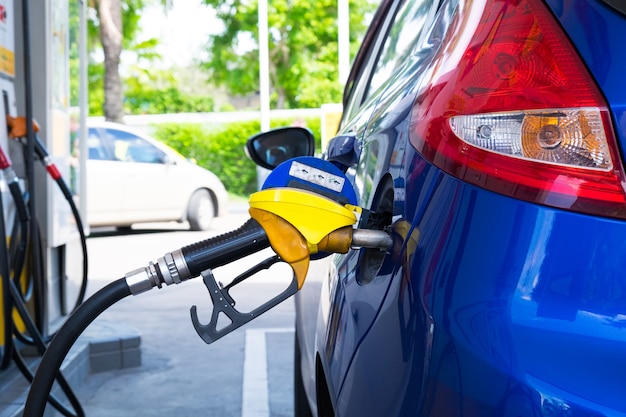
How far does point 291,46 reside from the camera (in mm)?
31578

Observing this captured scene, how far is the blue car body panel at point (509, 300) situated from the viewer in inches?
40.5

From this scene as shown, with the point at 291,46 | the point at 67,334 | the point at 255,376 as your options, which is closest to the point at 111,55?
the point at 291,46

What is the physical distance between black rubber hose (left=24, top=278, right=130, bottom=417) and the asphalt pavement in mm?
2849

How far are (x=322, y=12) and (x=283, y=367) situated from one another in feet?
87.8

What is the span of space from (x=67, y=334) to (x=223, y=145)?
24440 millimetres

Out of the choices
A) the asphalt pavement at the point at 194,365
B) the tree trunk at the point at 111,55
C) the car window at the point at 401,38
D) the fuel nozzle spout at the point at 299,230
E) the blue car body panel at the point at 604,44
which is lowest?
the asphalt pavement at the point at 194,365

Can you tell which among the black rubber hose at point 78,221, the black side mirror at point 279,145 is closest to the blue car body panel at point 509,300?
the black side mirror at point 279,145

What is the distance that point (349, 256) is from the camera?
1646 millimetres

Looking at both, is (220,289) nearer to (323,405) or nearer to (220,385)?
(323,405)

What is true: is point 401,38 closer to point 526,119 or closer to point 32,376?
point 526,119

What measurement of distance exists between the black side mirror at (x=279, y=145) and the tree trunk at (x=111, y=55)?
2141 cm

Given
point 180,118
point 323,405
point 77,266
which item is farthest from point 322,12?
point 323,405

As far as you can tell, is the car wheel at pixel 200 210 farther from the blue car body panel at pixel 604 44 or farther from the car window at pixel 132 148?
the blue car body panel at pixel 604 44

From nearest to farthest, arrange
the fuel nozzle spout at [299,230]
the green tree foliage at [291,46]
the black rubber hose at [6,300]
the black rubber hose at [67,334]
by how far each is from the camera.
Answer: the fuel nozzle spout at [299,230] → the black rubber hose at [67,334] → the black rubber hose at [6,300] → the green tree foliage at [291,46]
